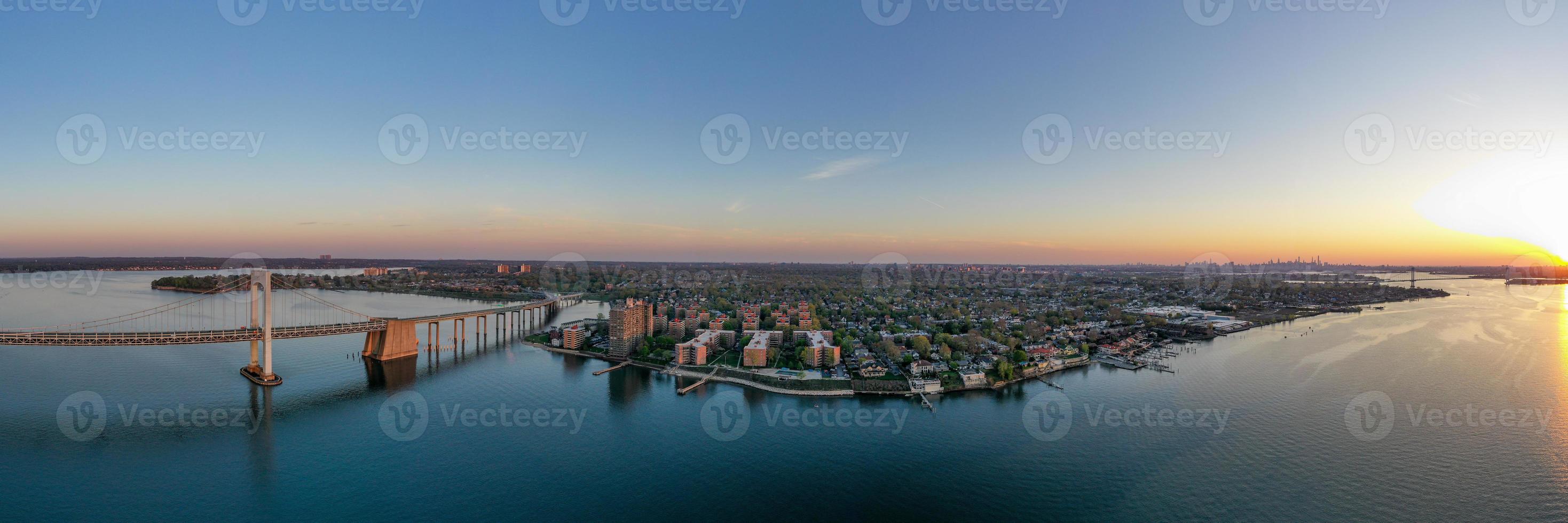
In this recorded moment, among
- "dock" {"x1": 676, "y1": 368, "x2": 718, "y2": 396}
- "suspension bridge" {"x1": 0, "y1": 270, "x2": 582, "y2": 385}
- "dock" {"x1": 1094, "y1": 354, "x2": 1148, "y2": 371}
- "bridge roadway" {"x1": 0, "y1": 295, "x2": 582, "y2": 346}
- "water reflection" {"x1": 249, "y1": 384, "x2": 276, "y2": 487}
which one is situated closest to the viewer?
"water reflection" {"x1": 249, "y1": 384, "x2": 276, "y2": 487}

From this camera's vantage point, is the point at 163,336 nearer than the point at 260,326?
Yes

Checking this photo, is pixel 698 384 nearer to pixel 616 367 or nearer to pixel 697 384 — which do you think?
pixel 697 384

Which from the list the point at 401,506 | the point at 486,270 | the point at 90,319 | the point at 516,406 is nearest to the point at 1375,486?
the point at 401,506

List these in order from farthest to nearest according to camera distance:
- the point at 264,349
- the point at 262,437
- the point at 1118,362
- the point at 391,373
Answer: the point at 1118,362
the point at 391,373
the point at 264,349
the point at 262,437

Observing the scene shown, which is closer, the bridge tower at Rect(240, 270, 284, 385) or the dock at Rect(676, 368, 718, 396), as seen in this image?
the bridge tower at Rect(240, 270, 284, 385)

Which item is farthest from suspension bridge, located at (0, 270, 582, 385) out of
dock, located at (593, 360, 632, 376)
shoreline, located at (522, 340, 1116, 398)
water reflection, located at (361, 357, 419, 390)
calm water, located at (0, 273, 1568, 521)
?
dock, located at (593, 360, 632, 376)

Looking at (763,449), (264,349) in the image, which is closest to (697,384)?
(763,449)

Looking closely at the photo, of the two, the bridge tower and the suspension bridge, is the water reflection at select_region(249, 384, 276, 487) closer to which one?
the bridge tower
